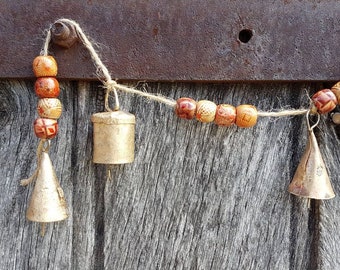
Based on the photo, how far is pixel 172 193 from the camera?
66 cm

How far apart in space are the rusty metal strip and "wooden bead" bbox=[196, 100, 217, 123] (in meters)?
0.03

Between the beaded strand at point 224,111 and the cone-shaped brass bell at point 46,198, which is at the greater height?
the beaded strand at point 224,111

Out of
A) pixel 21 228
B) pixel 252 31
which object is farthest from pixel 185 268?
Answer: pixel 252 31

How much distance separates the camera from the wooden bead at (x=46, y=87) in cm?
60

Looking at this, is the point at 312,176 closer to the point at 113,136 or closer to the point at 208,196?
the point at 208,196

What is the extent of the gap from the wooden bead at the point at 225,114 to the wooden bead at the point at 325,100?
0.12 metres

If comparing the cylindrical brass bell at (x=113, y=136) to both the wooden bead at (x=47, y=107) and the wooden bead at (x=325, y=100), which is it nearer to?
the wooden bead at (x=47, y=107)

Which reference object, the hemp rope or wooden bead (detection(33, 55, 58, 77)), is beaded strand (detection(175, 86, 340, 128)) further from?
wooden bead (detection(33, 55, 58, 77))

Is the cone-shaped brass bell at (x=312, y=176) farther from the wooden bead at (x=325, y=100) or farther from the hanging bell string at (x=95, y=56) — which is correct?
the hanging bell string at (x=95, y=56)

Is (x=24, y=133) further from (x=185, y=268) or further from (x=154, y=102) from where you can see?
(x=185, y=268)

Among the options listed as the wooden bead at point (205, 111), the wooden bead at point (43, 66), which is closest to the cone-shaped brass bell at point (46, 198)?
the wooden bead at point (43, 66)

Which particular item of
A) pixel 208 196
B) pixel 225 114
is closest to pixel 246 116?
pixel 225 114

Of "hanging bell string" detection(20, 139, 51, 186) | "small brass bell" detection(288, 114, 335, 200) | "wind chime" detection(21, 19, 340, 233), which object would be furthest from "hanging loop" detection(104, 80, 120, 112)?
"small brass bell" detection(288, 114, 335, 200)

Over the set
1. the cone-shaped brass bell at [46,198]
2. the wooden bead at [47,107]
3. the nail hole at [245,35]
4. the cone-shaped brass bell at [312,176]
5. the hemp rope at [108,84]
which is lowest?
the cone-shaped brass bell at [46,198]
